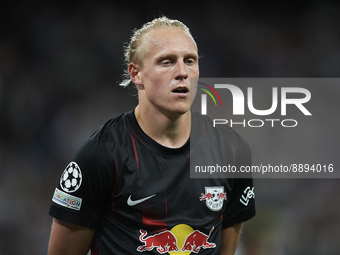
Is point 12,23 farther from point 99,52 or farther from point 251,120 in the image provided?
point 251,120

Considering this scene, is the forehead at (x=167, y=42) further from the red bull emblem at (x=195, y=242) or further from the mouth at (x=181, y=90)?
the red bull emblem at (x=195, y=242)

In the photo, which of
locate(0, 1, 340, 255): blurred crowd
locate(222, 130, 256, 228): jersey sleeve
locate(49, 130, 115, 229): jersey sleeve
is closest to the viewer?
locate(49, 130, 115, 229): jersey sleeve

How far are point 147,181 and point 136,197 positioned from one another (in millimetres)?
95

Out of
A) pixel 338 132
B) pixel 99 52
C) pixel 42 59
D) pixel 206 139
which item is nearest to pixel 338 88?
pixel 338 132

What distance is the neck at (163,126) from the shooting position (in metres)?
1.91

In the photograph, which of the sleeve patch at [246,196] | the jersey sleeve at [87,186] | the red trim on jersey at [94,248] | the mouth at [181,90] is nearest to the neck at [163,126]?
the mouth at [181,90]

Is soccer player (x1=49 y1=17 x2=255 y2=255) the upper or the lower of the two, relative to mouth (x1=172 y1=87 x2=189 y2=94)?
lower

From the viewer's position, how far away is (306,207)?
454 centimetres

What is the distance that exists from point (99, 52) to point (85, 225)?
3413 millimetres

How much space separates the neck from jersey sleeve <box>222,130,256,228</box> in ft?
1.17

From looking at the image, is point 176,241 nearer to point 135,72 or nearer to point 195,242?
point 195,242

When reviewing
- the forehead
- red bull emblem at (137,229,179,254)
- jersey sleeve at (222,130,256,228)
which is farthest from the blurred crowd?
the forehead

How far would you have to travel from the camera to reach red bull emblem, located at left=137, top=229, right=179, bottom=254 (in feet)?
5.93

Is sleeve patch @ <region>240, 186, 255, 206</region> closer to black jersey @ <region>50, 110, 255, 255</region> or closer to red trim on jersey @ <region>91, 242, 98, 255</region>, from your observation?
black jersey @ <region>50, 110, 255, 255</region>
